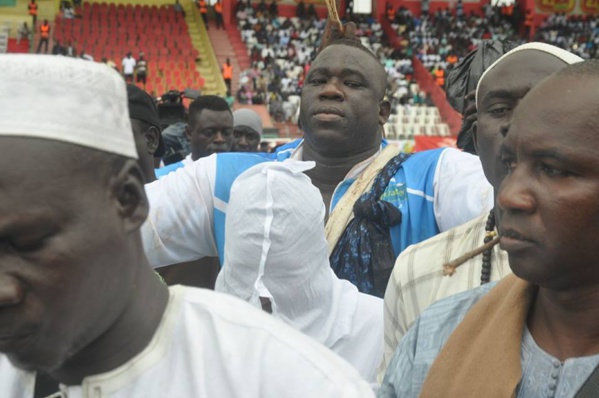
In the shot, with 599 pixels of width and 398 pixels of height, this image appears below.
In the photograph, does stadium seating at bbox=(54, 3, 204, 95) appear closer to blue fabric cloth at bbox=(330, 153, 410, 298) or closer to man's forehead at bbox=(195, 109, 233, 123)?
man's forehead at bbox=(195, 109, 233, 123)

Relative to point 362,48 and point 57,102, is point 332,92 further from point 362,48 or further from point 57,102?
point 57,102

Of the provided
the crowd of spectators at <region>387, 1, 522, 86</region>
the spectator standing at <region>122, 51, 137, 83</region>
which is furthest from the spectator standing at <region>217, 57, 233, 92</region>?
the crowd of spectators at <region>387, 1, 522, 86</region>

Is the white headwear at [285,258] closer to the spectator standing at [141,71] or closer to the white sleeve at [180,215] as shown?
the white sleeve at [180,215]

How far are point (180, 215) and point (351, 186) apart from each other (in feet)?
1.92

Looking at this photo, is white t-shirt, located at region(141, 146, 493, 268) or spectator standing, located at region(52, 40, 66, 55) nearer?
white t-shirt, located at region(141, 146, 493, 268)

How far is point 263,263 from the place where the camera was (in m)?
2.42

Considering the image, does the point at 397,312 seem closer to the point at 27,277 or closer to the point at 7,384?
the point at 7,384

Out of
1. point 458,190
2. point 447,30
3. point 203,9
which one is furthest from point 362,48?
point 447,30

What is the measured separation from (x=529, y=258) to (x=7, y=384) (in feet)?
2.86

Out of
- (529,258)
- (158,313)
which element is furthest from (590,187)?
(158,313)

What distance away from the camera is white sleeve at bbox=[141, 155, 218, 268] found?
9.92ft

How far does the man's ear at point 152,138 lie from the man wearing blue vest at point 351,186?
60 cm

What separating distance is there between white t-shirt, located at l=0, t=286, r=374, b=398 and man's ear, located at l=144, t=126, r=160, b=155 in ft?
8.04

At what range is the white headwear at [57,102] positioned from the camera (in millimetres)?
1261
